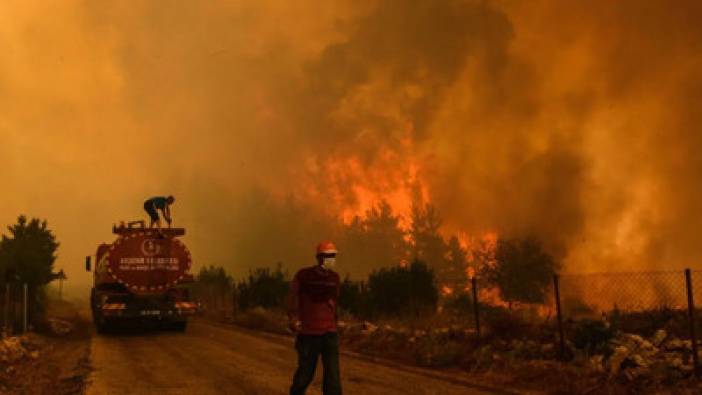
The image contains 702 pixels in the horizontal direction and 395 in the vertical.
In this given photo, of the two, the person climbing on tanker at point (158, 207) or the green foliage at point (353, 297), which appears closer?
the person climbing on tanker at point (158, 207)

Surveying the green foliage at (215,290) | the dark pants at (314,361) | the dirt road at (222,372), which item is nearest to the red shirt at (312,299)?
the dark pants at (314,361)

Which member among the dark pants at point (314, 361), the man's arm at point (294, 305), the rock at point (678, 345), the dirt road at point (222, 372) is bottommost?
the dirt road at point (222, 372)

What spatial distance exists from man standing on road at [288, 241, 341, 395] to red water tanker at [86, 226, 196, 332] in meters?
13.5

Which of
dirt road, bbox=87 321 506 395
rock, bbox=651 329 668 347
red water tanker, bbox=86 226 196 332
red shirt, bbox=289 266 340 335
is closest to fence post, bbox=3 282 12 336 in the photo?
red water tanker, bbox=86 226 196 332

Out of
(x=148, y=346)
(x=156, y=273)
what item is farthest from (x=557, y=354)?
(x=156, y=273)

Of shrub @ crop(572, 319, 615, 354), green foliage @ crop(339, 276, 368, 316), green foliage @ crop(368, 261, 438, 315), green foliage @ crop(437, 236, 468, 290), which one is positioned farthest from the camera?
green foliage @ crop(437, 236, 468, 290)

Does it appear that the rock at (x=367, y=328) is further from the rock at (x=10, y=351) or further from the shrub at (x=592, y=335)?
the rock at (x=10, y=351)

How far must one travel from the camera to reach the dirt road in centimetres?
971

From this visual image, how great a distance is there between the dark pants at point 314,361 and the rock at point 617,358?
16.5ft

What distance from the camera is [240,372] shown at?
37.5 ft

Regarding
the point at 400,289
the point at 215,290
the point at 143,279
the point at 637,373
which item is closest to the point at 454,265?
the point at 215,290

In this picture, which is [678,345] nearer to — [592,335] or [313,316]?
[592,335]

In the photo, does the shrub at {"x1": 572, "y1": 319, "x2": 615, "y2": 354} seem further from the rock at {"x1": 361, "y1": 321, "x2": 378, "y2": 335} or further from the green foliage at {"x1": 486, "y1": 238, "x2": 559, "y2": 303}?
the green foliage at {"x1": 486, "y1": 238, "x2": 559, "y2": 303}

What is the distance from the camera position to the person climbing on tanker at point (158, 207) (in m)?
20.4
